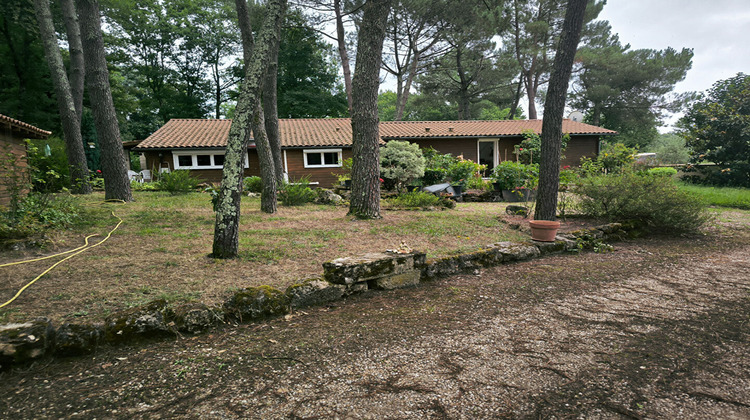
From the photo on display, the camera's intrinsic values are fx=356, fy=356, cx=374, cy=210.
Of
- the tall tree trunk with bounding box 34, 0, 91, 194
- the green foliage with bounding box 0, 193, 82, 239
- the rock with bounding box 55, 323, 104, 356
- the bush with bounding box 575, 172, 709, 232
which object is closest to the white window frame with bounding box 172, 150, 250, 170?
the tall tree trunk with bounding box 34, 0, 91, 194

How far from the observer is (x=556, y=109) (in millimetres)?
6512

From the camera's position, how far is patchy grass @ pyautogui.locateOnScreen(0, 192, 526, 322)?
3.06 metres

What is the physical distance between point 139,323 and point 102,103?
27.0ft

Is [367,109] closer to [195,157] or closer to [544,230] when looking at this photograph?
[544,230]

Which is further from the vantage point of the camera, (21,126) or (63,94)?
(63,94)

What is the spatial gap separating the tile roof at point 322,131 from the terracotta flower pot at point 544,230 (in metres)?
12.4

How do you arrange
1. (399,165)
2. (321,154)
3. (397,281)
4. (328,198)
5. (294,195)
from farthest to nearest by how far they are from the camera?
(321,154) < (399,165) < (328,198) < (294,195) < (397,281)

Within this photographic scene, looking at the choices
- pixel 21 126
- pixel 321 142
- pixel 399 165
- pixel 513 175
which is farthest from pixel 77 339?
pixel 321 142

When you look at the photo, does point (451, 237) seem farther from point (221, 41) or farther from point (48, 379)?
point (221, 41)

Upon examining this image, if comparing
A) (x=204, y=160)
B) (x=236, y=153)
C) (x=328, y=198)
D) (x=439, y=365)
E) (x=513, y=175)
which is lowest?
(x=439, y=365)

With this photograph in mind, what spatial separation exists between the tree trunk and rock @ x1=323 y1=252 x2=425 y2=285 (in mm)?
12467

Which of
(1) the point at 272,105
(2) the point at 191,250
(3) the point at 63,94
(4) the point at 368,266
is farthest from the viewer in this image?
(3) the point at 63,94

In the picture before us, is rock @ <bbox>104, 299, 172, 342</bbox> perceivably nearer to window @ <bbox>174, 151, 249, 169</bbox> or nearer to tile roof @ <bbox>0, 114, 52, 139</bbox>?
tile roof @ <bbox>0, 114, 52, 139</bbox>

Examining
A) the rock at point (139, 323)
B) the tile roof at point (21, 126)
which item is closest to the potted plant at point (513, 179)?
the rock at point (139, 323)
